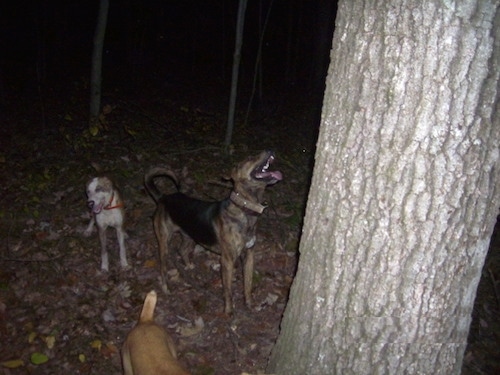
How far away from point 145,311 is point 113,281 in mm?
2068

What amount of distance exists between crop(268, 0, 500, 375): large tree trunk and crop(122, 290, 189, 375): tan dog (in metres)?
1.31

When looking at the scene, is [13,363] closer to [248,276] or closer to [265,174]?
[248,276]

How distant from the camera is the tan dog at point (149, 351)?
2.96m

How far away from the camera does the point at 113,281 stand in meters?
5.39

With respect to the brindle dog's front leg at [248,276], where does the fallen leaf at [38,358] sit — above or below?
below

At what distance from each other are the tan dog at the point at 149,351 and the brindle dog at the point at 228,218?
1.36 metres

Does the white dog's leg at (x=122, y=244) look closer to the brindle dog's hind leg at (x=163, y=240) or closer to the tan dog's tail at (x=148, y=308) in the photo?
the brindle dog's hind leg at (x=163, y=240)

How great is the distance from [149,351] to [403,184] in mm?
2362

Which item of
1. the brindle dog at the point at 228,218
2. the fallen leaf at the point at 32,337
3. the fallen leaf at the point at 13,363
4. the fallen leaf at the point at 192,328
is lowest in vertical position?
the fallen leaf at the point at 13,363

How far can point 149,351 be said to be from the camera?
312 cm

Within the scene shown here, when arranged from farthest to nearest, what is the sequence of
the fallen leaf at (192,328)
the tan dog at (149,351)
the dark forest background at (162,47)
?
1. the dark forest background at (162,47)
2. the fallen leaf at (192,328)
3. the tan dog at (149,351)

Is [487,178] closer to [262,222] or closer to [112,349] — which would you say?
[112,349]

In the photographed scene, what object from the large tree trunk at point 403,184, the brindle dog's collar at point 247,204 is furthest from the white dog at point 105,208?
the large tree trunk at point 403,184

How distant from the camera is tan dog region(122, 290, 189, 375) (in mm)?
2957
